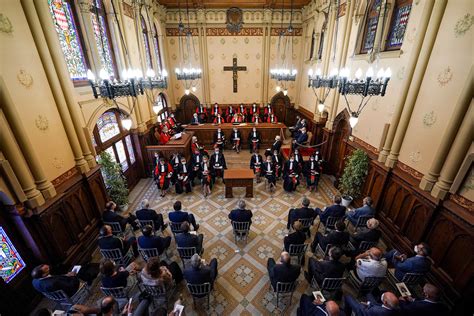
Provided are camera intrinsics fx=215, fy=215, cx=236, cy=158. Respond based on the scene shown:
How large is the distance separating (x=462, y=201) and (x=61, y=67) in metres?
8.67

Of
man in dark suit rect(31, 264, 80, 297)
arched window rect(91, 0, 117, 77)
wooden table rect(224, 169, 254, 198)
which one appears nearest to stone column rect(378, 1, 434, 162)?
wooden table rect(224, 169, 254, 198)

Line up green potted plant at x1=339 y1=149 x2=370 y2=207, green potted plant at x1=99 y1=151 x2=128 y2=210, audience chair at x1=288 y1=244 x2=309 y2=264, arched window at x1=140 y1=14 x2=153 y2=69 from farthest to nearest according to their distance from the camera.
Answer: arched window at x1=140 y1=14 x2=153 y2=69, green potted plant at x1=339 y1=149 x2=370 y2=207, green potted plant at x1=99 y1=151 x2=128 y2=210, audience chair at x1=288 y1=244 x2=309 y2=264

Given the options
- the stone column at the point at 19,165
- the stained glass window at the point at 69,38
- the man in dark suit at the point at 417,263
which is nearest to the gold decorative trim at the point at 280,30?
the stained glass window at the point at 69,38

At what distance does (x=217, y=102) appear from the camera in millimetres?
14711

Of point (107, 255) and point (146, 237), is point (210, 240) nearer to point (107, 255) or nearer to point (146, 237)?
point (146, 237)

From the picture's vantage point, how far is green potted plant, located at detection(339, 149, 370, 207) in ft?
21.2

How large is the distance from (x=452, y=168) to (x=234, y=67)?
12.2 m

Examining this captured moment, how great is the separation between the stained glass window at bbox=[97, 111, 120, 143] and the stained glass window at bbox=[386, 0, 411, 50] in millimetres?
8936

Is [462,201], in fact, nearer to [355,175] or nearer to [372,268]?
A: [372,268]

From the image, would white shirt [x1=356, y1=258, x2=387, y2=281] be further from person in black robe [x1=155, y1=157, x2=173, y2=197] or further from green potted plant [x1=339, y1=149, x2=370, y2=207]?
person in black robe [x1=155, y1=157, x2=173, y2=197]

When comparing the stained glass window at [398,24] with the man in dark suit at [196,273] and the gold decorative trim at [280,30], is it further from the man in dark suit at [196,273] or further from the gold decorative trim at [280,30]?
the gold decorative trim at [280,30]

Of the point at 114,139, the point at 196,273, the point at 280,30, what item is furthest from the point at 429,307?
the point at 280,30

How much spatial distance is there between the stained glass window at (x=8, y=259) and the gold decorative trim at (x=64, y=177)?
118 cm

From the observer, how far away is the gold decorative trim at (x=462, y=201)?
3.90 metres
